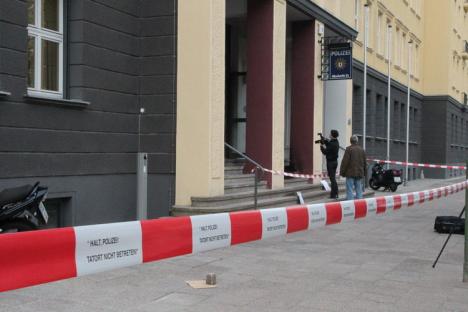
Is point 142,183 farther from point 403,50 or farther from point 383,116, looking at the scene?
point 403,50

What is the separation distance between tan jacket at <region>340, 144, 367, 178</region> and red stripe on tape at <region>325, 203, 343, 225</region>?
8352mm

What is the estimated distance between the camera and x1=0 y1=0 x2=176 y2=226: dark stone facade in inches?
339

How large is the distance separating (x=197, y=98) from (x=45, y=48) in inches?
114

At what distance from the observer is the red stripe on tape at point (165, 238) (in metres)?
3.89

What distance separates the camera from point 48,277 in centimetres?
332

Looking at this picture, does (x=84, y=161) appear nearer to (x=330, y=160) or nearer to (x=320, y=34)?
(x=330, y=160)

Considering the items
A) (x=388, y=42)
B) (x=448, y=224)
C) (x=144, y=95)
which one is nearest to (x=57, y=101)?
(x=144, y=95)

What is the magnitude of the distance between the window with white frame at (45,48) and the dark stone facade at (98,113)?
0.13m

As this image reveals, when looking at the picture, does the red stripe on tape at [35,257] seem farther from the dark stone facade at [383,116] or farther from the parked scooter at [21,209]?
the dark stone facade at [383,116]

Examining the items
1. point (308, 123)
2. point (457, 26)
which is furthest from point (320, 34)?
point (457, 26)

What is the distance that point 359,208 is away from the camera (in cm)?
699

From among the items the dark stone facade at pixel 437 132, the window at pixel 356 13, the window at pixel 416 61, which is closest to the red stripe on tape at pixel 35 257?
the window at pixel 356 13

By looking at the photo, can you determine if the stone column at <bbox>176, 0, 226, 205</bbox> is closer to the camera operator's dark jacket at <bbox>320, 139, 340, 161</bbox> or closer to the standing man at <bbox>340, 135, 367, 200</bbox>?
the standing man at <bbox>340, 135, 367, 200</bbox>

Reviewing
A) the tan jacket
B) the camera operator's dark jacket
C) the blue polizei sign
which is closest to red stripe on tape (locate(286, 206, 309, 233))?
the tan jacket
